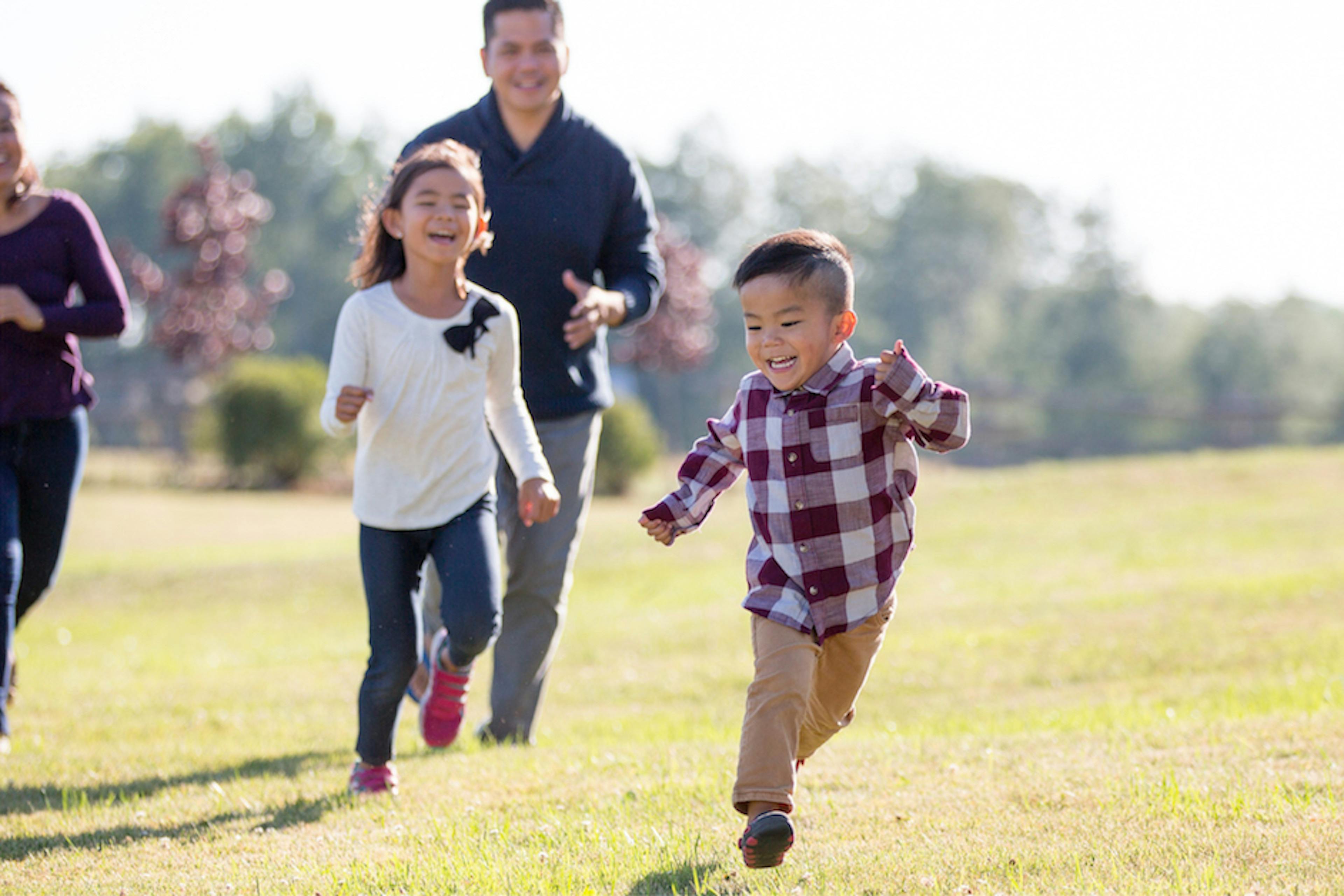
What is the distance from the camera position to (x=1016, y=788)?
175 inches

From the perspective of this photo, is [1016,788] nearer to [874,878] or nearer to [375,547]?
[874,878]

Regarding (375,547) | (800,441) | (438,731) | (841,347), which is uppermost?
(841,347)

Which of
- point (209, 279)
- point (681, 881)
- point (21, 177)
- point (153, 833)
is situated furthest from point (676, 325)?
point (681, 881)

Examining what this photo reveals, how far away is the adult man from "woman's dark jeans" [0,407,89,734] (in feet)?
5.23

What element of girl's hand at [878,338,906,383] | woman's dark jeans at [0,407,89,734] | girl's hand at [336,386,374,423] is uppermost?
girl's hand at [878,338,906,383]

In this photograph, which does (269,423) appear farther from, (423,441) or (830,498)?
(830,498)

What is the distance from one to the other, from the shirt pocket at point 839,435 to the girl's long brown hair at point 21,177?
3.72 m

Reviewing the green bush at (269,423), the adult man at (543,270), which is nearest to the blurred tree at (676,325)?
the green bush at (269,423)

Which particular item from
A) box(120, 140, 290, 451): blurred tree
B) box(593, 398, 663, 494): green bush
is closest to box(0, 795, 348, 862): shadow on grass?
box(593, 398, 663, 494): green bush

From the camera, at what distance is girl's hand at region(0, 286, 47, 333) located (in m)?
5.65

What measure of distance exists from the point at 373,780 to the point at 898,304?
6007 centimetres

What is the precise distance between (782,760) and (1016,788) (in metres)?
1.16

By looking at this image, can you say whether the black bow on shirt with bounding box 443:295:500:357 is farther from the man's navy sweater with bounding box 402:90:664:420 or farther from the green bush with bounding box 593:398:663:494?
the green bush with bounding box 593:398:663:494

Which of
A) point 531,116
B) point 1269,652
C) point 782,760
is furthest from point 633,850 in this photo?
point 1269,652
